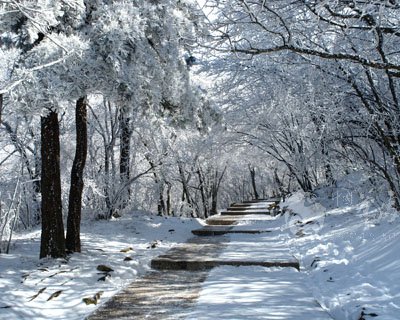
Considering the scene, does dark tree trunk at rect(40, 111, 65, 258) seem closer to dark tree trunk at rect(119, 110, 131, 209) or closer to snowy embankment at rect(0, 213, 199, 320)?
snowy embankment at rect(0, 213, 199, 320)

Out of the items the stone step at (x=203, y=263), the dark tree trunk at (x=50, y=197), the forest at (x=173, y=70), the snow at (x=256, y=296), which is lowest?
the snow at (x=256, y=296)

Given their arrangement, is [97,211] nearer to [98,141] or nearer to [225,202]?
[98,141]

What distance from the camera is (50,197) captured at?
7340mm

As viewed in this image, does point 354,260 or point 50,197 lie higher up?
point 50,197

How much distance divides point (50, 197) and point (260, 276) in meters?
3.92

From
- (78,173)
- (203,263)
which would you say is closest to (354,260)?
(203,263)

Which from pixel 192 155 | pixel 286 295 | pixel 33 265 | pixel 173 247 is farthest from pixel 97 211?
pixel 192 155

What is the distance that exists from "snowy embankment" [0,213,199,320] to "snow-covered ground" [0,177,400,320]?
0.01 m

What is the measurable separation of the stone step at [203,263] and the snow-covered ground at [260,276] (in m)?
0.21

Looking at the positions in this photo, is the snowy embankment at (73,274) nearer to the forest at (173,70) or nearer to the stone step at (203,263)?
the stone step at (203,263)

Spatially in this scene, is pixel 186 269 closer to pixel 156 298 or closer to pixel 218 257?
pixel 218 257

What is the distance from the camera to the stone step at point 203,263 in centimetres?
740

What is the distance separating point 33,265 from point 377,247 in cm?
558

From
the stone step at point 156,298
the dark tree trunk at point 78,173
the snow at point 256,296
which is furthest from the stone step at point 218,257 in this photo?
the dark tree trunk at point 78,173
